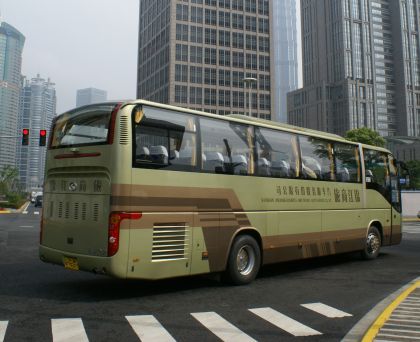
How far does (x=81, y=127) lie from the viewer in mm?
8141

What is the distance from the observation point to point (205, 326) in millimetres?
6086

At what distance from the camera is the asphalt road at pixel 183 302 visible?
5.81 metres

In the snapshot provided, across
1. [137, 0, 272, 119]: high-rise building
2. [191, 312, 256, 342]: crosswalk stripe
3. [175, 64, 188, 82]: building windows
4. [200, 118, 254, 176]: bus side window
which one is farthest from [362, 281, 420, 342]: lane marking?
[175, 64, 188, 82]: building windows

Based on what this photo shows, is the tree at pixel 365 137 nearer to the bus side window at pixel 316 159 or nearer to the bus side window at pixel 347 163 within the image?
the bus side window at pixel 347 163

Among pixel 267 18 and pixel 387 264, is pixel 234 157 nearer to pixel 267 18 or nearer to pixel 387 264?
pixel 387 264

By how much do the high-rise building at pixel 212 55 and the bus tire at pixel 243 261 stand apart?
342 ft

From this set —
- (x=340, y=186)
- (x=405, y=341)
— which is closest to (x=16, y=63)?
(x=340, y=186)

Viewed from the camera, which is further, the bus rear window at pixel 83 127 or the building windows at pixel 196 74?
the building windows at pixel 196 74

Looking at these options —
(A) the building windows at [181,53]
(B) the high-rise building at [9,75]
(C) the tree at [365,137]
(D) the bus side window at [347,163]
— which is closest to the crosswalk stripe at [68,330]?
(D) the bus side window at [347,163]

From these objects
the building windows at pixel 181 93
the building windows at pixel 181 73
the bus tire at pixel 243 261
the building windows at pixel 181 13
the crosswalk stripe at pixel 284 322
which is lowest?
the crosswalk stripe at pixel 284 322

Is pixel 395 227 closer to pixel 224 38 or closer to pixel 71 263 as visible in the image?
pixel 71 263

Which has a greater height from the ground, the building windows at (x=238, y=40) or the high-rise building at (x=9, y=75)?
the building windows at (x=238, y=40)

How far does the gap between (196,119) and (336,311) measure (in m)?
4.09

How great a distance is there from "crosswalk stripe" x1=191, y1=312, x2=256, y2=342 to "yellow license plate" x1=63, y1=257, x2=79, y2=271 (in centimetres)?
225
